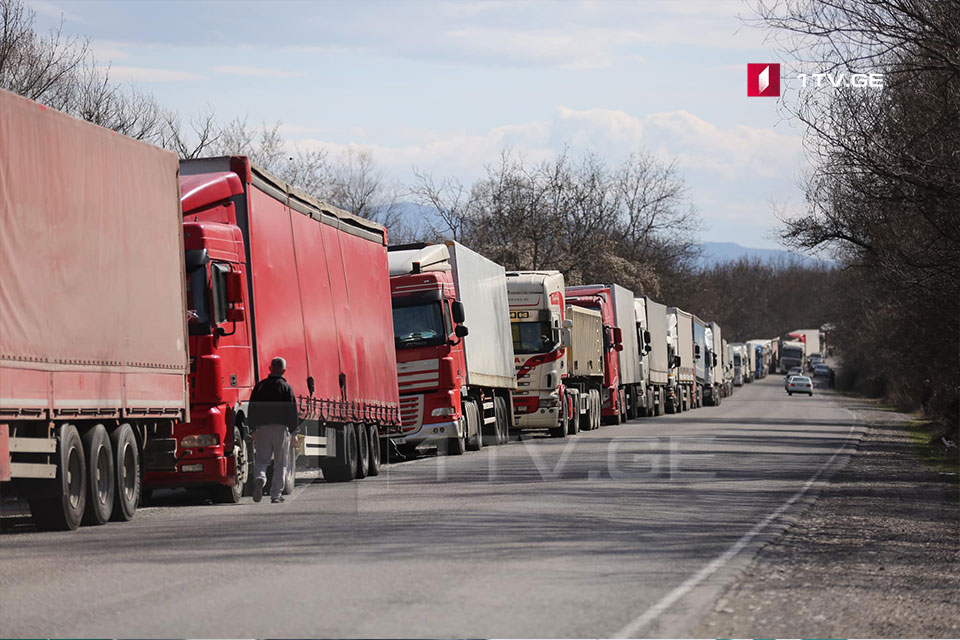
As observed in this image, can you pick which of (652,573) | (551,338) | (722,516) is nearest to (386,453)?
(551,338)

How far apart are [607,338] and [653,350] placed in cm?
1074

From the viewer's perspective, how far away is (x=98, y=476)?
1466cm

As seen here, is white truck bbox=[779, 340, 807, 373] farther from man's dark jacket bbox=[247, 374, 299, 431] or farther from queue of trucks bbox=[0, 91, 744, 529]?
man's dark jacket bbox=[247, 374, 299, 431]

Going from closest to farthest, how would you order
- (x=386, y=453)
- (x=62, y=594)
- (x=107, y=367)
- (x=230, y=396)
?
(x=62, y=594) < (x=107, y=367) < (x=230, y=396) < (x=386, y=453)

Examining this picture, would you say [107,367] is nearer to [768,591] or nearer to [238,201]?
[238,201]

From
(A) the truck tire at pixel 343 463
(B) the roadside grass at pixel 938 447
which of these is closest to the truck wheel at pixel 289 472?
(A) the truck tire at pixel 343 463

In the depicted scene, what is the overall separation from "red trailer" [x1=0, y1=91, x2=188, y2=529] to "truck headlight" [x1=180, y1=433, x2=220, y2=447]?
231 mm

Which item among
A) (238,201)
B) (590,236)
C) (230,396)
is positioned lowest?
(230,396)

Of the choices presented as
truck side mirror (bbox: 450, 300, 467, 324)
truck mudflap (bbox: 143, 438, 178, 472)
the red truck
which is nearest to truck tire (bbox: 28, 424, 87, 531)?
truck mudflap (bbox: 143, 438, 178, 472)

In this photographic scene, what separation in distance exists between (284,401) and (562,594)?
8.12m

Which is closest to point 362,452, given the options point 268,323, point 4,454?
point 268,323

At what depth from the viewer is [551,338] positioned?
37.3 meters

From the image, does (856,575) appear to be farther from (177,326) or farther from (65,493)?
(177,326)

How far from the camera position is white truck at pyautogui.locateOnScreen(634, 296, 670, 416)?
53906 mm
